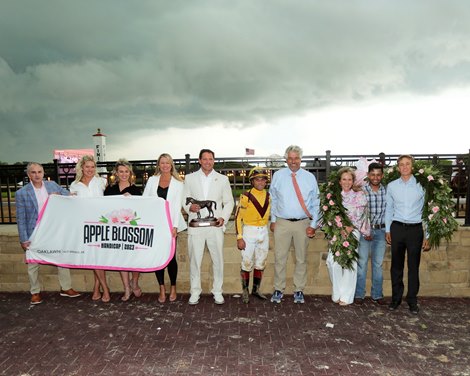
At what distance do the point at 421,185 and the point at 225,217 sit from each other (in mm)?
2829

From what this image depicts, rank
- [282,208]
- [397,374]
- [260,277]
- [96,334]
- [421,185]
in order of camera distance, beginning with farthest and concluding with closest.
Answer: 1. [260,277]
2. [282,208]
3. [421,185]
4. [96,334]
5. [397,374]

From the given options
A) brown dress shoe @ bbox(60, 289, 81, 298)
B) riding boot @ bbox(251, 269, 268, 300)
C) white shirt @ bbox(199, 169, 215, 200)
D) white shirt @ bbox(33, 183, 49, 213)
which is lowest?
brown dress shoe @ bbox(60, 289, 81, 298)

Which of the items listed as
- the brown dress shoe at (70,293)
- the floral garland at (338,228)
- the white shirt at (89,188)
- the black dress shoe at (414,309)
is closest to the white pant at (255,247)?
the floral garland at (338,228)

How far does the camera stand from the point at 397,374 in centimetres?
339

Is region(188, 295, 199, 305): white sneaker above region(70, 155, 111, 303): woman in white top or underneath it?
underneath

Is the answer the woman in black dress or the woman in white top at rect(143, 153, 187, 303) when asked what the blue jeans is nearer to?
the woman in white top at rect(143, 153, 187, 303)

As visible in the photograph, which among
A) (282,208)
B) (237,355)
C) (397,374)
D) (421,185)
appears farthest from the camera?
(282,208)

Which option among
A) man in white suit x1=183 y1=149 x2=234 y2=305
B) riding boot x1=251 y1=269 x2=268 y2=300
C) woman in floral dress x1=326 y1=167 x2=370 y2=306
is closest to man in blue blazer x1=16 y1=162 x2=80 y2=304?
man in white suit x1=183 y1=149 x2=234 y2=305

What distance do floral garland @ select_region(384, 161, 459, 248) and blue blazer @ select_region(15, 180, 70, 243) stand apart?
226 inches

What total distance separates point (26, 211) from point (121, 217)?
1.49m

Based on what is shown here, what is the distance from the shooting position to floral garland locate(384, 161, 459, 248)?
A: 15.3 ft

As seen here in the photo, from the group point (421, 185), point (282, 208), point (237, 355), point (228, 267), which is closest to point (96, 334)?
point (237, 355)

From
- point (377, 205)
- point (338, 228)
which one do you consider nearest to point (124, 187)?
point (338, 228)

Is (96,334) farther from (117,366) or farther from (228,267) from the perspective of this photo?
(228,267)
